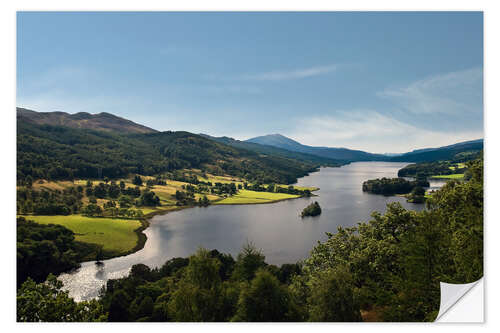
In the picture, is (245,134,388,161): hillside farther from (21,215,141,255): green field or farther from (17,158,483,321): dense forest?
(17,158,483,321): dense forest

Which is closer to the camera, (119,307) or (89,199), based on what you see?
(119,307)

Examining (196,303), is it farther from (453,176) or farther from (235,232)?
(453,176)

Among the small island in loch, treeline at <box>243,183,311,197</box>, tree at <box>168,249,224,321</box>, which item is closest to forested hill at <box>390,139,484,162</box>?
tree at <box>168,249,224,321</box>

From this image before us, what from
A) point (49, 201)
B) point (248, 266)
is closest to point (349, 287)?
point (248, 266)

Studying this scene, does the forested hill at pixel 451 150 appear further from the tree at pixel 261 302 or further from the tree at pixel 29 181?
the tree at pixel 29 181
